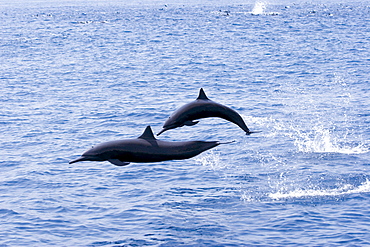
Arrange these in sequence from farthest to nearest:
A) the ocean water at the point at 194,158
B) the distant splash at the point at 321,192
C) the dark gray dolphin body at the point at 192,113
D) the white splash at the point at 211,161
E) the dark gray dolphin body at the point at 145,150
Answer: the white splash at the point at 211,161
the distant splash at the point at 321,192
the ocean water at the point at 194,158
the dark gray dolphin body at the point at 192,113
the dark gray dolphin body at the point at 145,150

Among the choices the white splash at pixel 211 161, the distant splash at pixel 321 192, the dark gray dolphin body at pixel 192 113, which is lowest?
the distant splash at pixel 321 192

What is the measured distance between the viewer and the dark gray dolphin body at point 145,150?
1923 centimetres

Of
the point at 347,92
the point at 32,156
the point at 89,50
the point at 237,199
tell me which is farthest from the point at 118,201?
the point at 89,50

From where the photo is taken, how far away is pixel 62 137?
41.0m

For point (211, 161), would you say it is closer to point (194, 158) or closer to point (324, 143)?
point (194, 158)

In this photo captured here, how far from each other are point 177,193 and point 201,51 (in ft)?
203

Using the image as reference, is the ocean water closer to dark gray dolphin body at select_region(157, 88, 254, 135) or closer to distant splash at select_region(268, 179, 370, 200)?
distant splash at select_region(268, 179, 370, 200)

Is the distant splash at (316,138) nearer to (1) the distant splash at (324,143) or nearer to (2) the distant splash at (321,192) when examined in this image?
(1) the distant splash at (324,143)

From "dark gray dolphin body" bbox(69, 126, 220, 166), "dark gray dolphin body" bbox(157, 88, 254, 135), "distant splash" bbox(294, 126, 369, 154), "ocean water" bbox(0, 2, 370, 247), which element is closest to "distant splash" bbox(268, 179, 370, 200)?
"ocean water" bbox(0, 2, 370, 247)

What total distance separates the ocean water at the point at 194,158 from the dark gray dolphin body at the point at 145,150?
617 cm

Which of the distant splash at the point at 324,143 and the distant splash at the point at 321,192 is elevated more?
the distant splash at the point at 324,143

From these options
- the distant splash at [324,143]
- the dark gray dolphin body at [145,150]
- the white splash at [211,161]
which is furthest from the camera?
the distant splash at [324,143]

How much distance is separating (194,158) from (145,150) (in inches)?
678

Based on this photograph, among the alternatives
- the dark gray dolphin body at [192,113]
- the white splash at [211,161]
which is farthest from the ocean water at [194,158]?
the dark gray dolphin body at [192,113]
